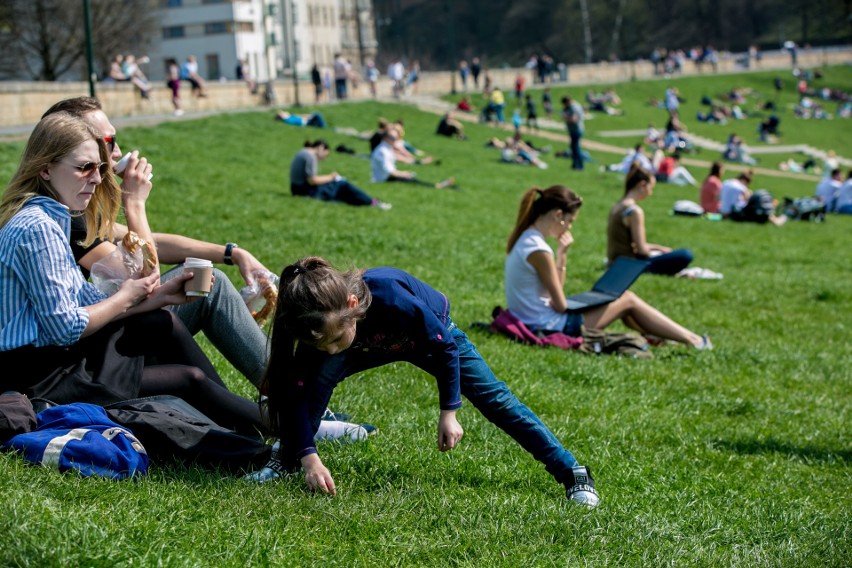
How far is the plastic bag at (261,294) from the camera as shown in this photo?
5875mm

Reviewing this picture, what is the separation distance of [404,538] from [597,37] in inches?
4761

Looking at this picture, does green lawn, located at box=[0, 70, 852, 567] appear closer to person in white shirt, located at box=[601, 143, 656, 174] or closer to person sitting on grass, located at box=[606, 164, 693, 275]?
person sitting on grass, located at box=[606, 164, 693, 275]

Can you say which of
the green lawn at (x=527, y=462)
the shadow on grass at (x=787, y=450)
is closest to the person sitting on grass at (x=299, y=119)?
the green lawn at (x=527, y=462)

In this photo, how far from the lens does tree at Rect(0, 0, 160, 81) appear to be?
55344 mm

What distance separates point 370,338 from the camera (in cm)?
465

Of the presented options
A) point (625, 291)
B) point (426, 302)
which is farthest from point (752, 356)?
point (426, 302)

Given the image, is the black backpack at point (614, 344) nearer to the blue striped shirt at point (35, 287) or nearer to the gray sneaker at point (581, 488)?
the gray sneaker at point (581, 488)

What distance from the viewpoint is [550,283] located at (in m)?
8.82

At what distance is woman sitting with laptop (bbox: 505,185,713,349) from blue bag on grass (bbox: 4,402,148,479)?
479cm

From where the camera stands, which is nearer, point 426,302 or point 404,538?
point 404,538

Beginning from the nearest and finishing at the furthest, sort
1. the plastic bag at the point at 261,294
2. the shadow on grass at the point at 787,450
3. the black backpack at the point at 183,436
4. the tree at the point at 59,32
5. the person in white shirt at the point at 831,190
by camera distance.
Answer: the black backpack at the point at 183,436
the plastic bag at the point at 261,294
the shadow on grass at the point at 787,450
the person in white shirt at the point at 831,190
the tree at the point at 59,32

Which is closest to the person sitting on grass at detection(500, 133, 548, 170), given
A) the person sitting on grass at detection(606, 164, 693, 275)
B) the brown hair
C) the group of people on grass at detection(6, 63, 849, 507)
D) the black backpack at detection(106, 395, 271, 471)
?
the person sitting on grass at detection(606, 164, 693, 275)

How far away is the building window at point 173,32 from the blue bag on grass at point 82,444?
96.1 meters

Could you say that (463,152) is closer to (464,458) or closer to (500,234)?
(500,234)
